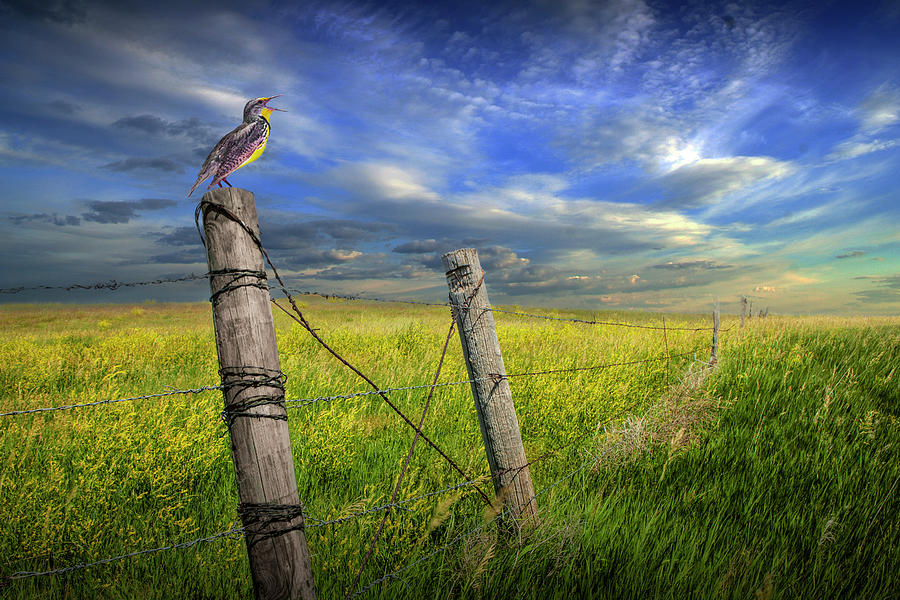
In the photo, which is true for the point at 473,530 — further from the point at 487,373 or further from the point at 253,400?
the point at 253,400

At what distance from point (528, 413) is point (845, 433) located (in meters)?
3.29

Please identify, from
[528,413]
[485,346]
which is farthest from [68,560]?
[528,413]

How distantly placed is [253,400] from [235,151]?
268 cm

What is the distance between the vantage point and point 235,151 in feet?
12.3

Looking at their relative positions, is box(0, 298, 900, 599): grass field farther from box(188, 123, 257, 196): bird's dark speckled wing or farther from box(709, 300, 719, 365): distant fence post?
box(188, 123, 257, 196): bird's dark speckled wing

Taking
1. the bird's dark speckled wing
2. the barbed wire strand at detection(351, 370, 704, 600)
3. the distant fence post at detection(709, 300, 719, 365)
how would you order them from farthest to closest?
the distant fence post at detection(709, 300, 719, 365) → the bird's dark speckled wing → the barbed wire strand at detection(351, 370, 704, 600)

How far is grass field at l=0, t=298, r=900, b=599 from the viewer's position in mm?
2562

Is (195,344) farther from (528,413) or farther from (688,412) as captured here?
(688,412)

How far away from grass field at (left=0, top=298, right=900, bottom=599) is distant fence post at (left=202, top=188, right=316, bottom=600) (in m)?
0.64

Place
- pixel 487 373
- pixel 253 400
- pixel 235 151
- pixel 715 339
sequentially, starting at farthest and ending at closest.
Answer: pixel 715 339 → pixel 235 151 → pixel 487 373 → pixel 253 400

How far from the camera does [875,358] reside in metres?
7.98

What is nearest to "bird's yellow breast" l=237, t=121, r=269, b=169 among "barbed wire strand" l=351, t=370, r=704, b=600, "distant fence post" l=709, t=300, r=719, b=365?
"barbed wire strand" l=351, t=370, r=704, b=600

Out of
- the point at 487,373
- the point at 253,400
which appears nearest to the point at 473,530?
the point at 487,373

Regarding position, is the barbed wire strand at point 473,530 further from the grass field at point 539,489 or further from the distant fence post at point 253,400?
the distant fence post at point 253,400
